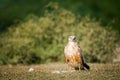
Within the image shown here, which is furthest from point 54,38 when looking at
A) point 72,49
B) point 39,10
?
point 72,49

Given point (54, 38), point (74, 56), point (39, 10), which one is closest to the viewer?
point (74, 56)

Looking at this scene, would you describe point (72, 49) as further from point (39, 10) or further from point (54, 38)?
point (39, 10)

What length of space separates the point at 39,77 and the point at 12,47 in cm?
853

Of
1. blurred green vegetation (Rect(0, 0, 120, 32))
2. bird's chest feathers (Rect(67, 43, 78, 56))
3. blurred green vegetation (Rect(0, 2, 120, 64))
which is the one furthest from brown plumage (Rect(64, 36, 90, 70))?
blurred green vegetation (Rect(0, 0, 120, 32))

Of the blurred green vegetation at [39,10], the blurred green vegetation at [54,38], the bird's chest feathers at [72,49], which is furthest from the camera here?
A: the blurred green vegetation at [39,10]

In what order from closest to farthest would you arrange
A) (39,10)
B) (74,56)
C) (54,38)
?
1. (74,56)
2. (54,38)
3. (39,10)

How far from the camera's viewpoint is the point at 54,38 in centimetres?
2227

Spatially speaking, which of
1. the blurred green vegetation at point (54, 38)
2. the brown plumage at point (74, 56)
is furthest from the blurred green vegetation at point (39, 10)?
the brown plumage at point (74, 56)

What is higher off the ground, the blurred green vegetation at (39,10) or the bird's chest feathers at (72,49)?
the blurred green vegetation at (39,10)

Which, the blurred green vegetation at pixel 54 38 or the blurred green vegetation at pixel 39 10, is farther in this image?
the blurred green vegetation at pixel 39 10

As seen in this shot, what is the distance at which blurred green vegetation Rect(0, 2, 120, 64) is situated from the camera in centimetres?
2120

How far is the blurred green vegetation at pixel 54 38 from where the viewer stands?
21.2 meters

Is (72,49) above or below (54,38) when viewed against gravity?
below

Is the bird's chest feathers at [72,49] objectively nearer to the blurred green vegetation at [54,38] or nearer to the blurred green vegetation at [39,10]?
the blurred green vegetation at [54,38]
